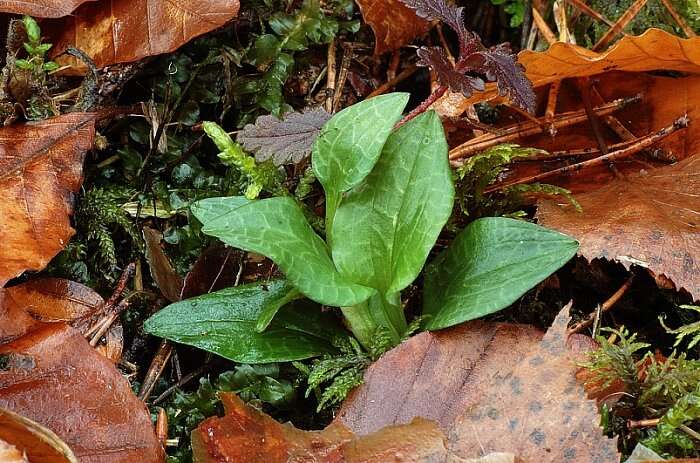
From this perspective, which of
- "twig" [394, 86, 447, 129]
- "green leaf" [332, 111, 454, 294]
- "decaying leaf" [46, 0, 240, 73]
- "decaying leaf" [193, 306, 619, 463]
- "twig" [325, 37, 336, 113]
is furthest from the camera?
"twig" [325, 37, 336, 113]

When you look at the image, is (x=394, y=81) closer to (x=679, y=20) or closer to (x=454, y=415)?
(x=679, y=20)

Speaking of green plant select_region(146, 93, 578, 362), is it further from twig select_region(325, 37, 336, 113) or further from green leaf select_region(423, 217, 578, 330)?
twig select_region(325, 37, 336, 113)

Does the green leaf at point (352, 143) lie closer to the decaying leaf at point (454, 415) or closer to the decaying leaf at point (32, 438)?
the decaying leaf at point (454, 415)

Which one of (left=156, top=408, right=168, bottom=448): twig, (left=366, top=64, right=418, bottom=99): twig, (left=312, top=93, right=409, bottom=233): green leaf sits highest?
(left=312, top=93, right=409, bottom=233): green leaf

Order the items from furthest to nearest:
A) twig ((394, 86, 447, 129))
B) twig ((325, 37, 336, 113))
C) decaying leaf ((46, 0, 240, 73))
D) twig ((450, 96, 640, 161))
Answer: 1. twig ((325, 37, 336, 113))
2. twig ((450, 96, 640, 161))
3. decaying leaf ((46, 0, 240, 73))
4. twig ((394, 86, 447, 129))

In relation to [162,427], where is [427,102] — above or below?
above

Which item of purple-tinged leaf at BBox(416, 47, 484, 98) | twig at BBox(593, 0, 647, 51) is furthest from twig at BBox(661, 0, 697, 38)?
purple-tinged leaf at BBox(416, 47, 484, 98)

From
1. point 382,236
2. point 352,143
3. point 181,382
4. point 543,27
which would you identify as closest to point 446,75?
point 352,143

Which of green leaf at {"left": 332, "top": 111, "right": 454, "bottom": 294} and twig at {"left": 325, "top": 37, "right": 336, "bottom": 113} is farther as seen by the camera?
twig at {"left": 325, "top": 37, "right": 336, "bottom": 113}
